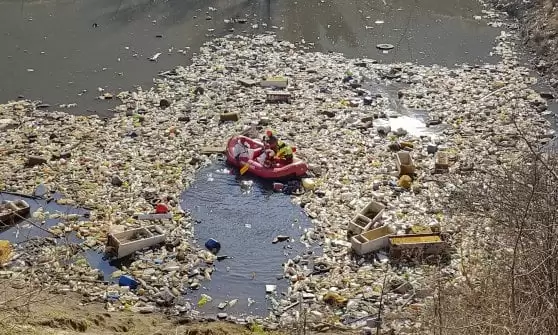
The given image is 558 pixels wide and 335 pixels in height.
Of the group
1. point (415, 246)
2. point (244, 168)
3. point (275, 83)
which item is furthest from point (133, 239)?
point (275, 83)

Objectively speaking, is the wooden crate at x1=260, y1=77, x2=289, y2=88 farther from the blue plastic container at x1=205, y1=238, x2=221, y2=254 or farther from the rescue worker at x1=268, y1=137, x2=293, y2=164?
the blue plastic container at x1=205, y1=238, x2=221, y2=254

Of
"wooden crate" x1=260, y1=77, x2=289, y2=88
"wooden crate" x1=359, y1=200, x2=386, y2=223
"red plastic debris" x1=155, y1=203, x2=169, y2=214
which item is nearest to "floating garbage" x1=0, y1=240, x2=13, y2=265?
"red plastic debris" x1=155, y1=203, x2=169, y2=214

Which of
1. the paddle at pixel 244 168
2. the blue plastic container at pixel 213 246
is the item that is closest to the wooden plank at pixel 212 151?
the paddle at pixel 244 168

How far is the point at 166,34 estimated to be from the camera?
12984 mm

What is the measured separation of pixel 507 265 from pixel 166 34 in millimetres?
9408

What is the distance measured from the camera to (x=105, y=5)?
14.2 m

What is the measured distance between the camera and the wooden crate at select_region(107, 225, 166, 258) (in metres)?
6.93

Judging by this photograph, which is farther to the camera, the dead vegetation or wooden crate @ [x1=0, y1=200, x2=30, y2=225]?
wooden crate @ [x1=0, y1=200, x2=30, y2=225]

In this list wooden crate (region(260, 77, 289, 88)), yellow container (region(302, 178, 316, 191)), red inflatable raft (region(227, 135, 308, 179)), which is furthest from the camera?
wooden crate (region(260, 77, 289, 88))

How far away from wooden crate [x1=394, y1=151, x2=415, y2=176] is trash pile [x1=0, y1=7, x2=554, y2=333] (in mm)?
21

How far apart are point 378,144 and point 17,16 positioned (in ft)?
27.6

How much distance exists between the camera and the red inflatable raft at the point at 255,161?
8.29 meters

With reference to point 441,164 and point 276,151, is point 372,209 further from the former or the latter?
point 276,151

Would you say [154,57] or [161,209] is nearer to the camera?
[161,209]
